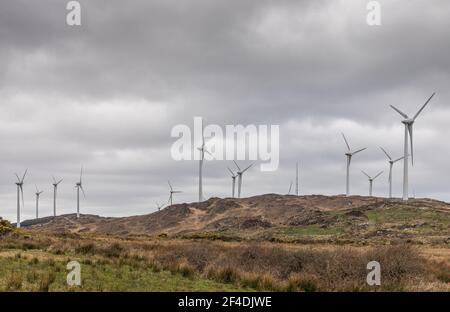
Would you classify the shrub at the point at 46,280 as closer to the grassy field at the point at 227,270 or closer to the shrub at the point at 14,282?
the grassy field at the point at 227,270

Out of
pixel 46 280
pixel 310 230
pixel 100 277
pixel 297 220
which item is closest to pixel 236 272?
pixel 100 277

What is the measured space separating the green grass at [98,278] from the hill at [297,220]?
39.3 m

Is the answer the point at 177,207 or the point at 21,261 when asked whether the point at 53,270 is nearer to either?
the point at 21,261

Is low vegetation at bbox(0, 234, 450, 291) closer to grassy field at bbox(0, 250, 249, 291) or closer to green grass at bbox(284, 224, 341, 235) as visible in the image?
grassy field at bbox(0, 250, 249, 291)

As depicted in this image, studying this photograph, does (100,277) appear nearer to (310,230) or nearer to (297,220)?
(310,230)

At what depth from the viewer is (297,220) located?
97938mm

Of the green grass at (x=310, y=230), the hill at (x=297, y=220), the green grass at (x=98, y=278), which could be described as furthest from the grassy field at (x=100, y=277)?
the green grass at (x=310, y=230)

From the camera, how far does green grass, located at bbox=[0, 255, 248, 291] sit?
59.8 ft

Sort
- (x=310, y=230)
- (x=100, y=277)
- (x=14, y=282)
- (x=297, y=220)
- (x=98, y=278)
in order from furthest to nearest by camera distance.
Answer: (x=297, y=220) < (x=310, y=230) < (x=100, y=277) < (x=98, y=278) < (x=14, y=282)

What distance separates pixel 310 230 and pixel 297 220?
15065 mm
